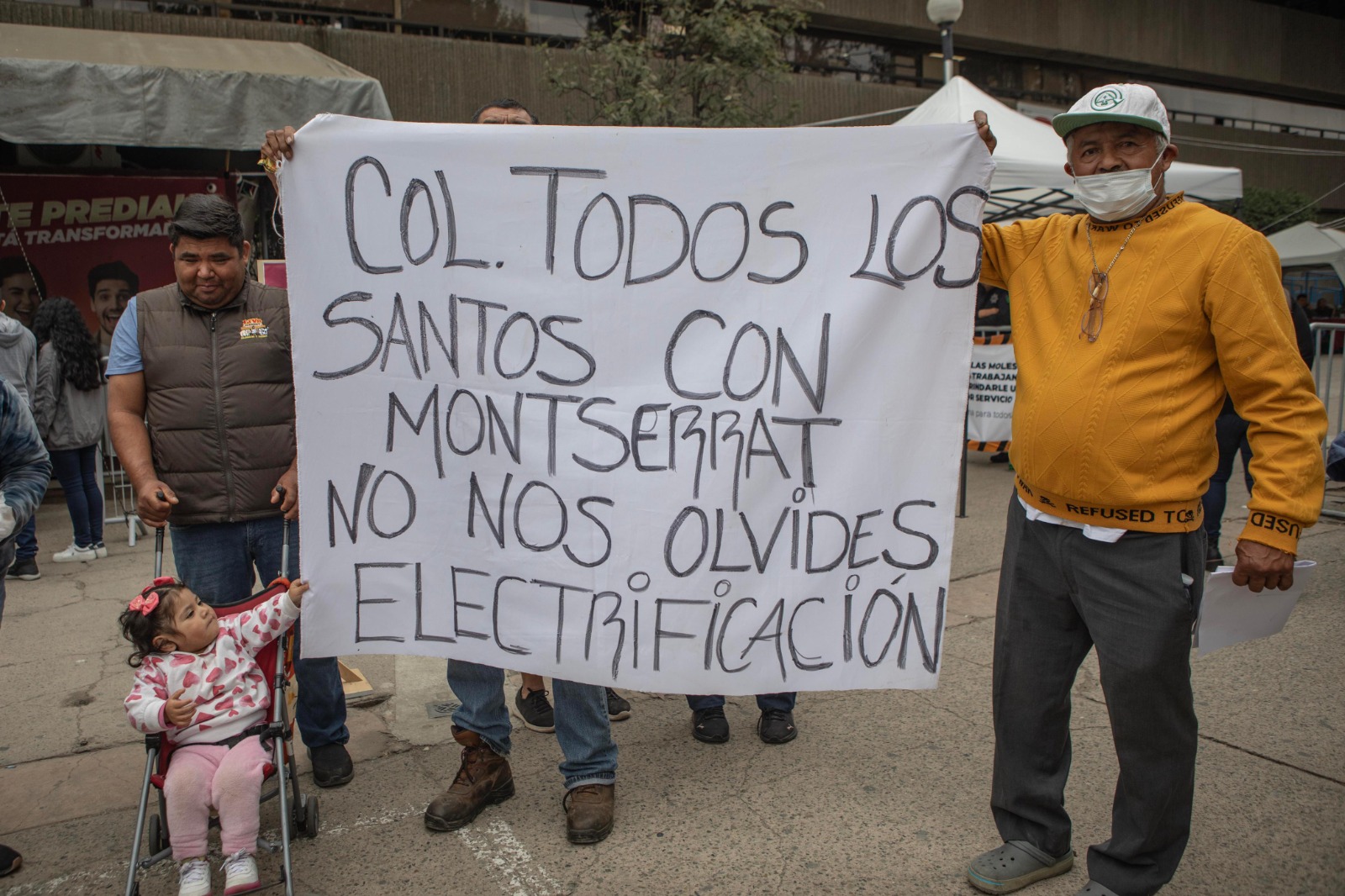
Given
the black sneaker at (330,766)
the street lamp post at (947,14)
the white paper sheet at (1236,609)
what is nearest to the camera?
the white paper sheet at (1236,609)

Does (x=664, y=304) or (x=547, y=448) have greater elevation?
(x=664, y=304)

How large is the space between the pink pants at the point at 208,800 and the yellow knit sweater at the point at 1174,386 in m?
2.21

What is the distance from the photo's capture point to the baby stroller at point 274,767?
2.61 metres

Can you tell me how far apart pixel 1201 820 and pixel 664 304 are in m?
2.22

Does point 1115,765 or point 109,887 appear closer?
point 109,887

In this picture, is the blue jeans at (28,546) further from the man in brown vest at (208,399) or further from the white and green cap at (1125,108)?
the white and green cap at (1125,108)

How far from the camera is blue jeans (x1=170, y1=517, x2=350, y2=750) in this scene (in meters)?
3.15

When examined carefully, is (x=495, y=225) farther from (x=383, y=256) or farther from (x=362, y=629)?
(x=362, y=629)

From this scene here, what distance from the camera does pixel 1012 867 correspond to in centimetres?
269

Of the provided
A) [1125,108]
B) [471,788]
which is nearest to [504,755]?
[471,788]

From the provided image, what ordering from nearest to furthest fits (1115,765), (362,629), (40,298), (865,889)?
1. (865,889)
2. (362,629)
3. (1115,765)
4. (40,298)

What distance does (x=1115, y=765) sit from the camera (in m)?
3.38

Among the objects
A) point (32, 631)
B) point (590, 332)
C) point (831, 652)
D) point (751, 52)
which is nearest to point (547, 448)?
point (590, 332)

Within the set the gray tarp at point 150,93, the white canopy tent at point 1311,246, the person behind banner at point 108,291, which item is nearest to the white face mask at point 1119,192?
the gray tarp at point 150,93
